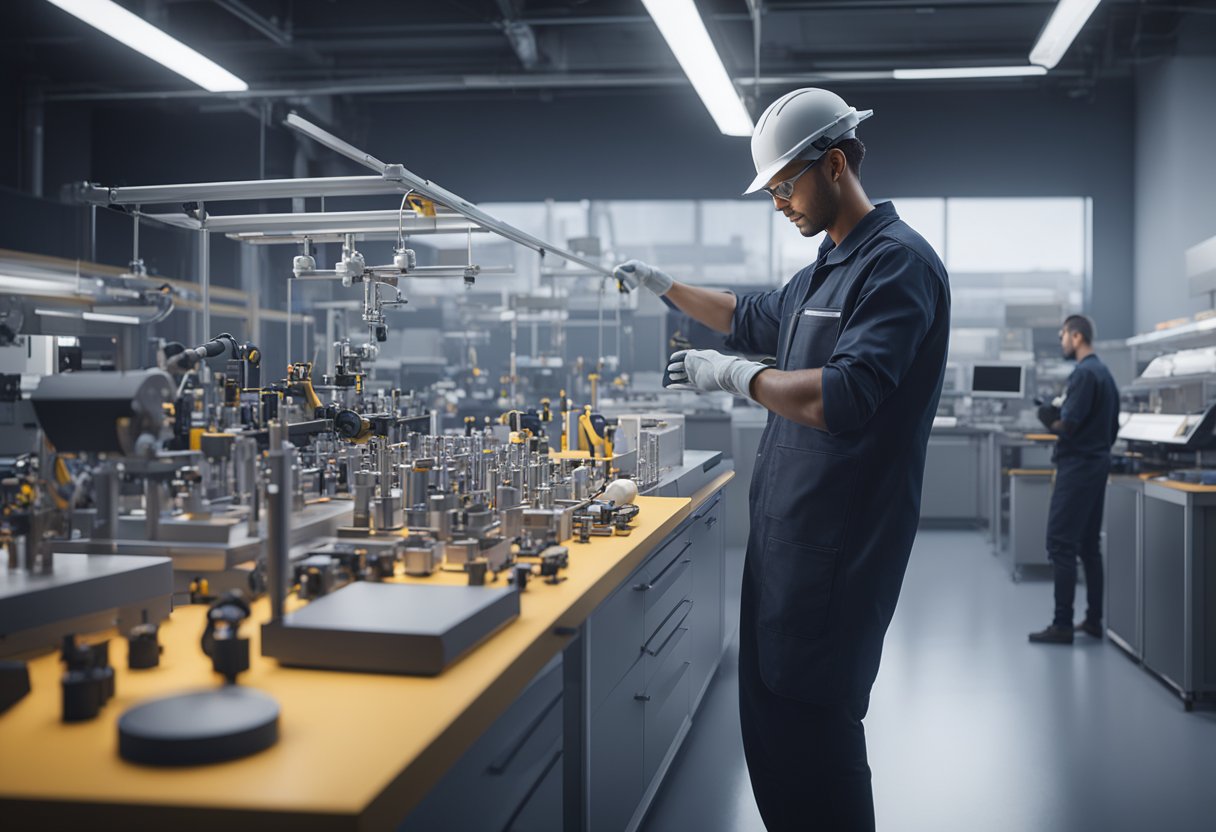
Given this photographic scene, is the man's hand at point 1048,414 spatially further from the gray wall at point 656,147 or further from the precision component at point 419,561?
the precision component at point 419,561

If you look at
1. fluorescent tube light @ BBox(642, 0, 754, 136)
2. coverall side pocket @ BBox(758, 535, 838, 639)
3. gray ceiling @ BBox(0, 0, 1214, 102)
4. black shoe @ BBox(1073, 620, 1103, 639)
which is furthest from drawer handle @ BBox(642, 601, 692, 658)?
gray ceiling @ BBox(0, 0, 1214, 102)

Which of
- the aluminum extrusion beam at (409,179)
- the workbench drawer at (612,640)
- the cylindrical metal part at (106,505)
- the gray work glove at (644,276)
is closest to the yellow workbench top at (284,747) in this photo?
the cylindrical metal part at (106,505)

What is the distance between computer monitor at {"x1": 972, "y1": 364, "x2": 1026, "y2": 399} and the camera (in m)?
6.78

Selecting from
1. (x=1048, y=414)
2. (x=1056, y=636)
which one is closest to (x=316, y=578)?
(x=1056, y=636)

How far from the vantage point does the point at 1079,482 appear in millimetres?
4492

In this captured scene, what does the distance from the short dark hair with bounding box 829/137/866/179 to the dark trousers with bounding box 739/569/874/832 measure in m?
1.07

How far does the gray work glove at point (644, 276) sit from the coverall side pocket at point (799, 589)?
896mm

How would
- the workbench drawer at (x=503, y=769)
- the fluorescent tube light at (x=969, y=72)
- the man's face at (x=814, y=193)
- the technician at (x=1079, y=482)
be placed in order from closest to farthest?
the workbench drawer at (x=503, y=769)
the man's face at (x=814, y=193)
the technician at (x=1079, y=482)
the fluorescent tube light at (x=969, y=72)

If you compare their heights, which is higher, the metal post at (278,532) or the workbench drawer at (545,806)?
the metal post at (278,532)

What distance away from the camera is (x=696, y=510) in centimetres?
328

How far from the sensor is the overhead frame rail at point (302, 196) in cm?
214

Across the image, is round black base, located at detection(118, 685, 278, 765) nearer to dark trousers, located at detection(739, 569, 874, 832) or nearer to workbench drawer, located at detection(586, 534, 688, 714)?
workbench drawer, located at detection(586, 534, 688, 714)

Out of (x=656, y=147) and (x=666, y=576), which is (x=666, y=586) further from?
(x=656, y=147)

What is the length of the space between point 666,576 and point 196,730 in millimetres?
1844
